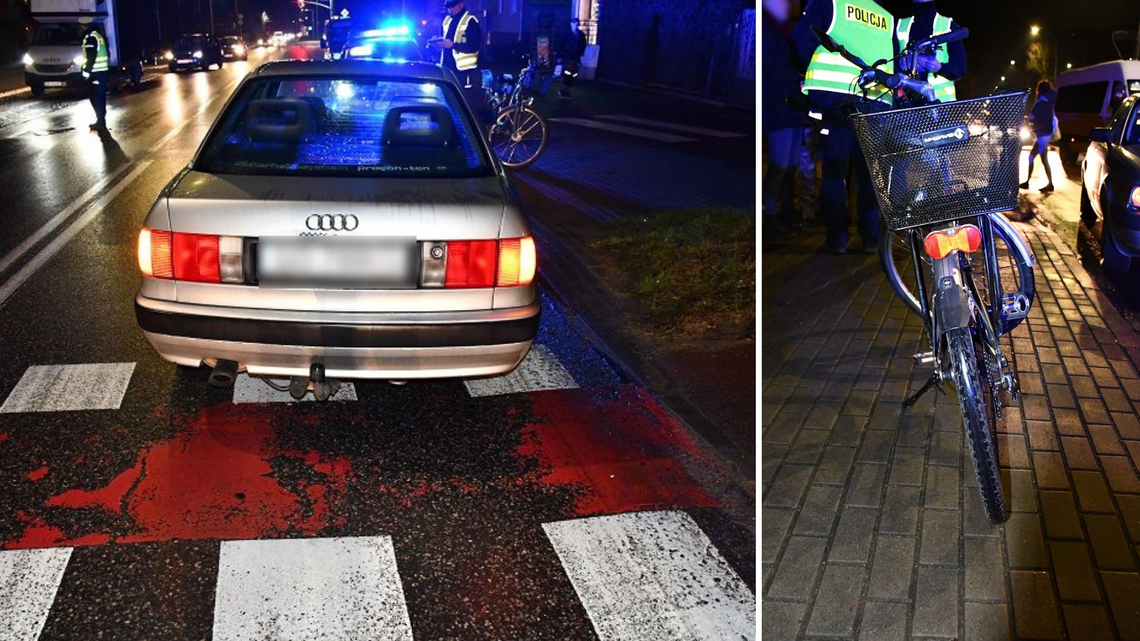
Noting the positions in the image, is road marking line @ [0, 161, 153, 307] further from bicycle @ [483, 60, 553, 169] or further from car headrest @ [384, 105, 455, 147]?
bicycle @ [483, 60, 553, 169]

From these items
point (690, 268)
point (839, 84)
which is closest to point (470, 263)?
point (690, 268)

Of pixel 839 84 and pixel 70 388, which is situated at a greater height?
pixel 839 84

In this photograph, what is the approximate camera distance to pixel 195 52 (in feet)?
126

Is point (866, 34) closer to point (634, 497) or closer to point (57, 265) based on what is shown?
point (634, 497)

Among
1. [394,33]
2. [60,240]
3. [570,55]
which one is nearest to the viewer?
[60,240]

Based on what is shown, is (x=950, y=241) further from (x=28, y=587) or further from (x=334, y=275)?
(x=28, y=587)

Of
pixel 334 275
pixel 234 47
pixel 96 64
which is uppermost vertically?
pixel 334 275

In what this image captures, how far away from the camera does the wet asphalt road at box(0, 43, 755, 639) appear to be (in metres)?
3.22

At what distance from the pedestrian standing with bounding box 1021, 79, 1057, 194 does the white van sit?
6684mm

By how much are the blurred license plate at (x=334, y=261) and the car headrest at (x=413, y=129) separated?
0.89 meters

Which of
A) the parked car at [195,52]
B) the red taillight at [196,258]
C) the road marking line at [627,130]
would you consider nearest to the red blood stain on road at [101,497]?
the red taillight at [196,258]

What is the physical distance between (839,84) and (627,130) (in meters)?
11.0

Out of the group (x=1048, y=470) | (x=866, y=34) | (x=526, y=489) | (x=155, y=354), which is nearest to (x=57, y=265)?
(x=155, y=354)

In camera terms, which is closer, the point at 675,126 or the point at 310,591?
the point at 310,591
